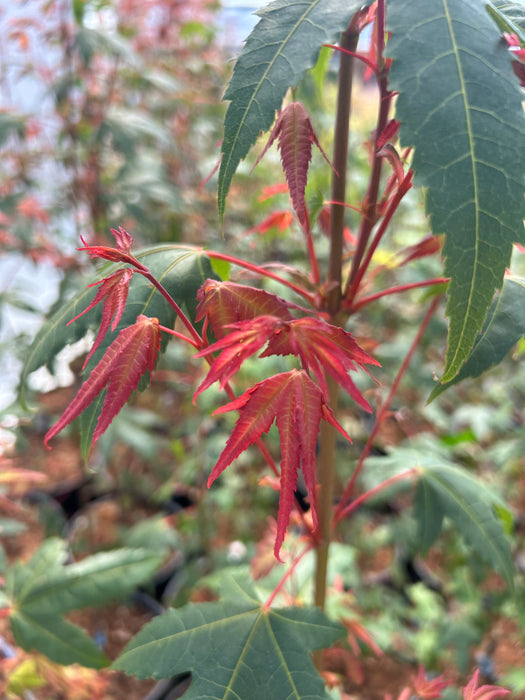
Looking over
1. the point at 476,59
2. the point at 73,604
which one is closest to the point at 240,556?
the point at 73,604

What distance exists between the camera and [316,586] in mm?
546

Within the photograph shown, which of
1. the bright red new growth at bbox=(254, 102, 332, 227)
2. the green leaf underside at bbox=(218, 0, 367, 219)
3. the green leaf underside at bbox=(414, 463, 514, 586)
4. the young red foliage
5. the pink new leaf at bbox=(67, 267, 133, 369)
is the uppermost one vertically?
the green leaf underside at bbox=(218, 0, 367, 219)

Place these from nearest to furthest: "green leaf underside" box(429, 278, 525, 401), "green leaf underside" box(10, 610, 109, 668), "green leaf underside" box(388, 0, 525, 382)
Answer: "green leaf underside" box(388, 0, 525, 382)
"green leaf underside" box(429, 278, 525, 401)
"green leaf underside" box(10, 610, 109, 668)

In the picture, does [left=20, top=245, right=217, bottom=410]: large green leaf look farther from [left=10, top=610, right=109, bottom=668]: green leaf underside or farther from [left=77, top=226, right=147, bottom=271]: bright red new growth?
[left=10, top=610, right=109, bottom=668]: green leaf underside

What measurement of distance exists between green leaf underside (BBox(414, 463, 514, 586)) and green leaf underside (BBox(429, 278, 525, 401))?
291 mm

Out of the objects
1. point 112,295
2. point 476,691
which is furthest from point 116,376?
point 476,691

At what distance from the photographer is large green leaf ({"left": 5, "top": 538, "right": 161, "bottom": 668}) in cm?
60

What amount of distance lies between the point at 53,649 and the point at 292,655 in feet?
1.05

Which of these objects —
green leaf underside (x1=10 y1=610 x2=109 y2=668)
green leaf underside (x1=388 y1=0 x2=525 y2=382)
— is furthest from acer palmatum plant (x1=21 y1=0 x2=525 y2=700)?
green leaf underside (x1=10 y1=610 x2=109 y2=668)

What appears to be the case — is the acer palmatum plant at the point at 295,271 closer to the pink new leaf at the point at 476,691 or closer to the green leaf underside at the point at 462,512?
the pink new leaf at the point at 476,691

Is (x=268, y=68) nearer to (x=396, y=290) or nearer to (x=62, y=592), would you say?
(x=396, y=290)

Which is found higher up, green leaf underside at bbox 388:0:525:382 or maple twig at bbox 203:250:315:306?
green leaf underside at bbox 388:0:525:382

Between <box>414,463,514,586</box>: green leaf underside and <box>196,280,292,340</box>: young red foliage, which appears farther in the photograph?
<box>414,463,514,586</box>: green leaf underside

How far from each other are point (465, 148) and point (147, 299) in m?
0.26
